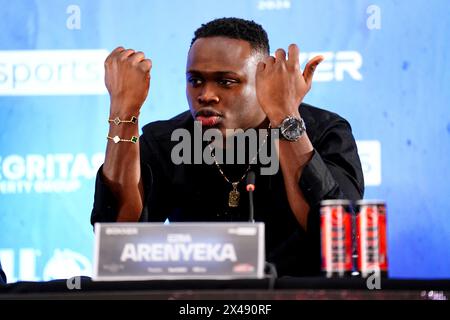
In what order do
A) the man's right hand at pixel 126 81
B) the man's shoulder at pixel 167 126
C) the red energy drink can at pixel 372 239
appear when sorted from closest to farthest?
the red energy drink can at pixel 372 239, the man's right hand at pixel 126 81, the man's shoulder at pixel 167 126

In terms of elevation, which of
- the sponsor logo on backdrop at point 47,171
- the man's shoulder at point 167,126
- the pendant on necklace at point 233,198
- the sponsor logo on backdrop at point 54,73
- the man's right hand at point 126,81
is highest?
the sponsor logo on backdrop at point 54,73

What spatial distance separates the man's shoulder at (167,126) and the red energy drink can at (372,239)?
121 cm

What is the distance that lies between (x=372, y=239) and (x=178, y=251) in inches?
15.1

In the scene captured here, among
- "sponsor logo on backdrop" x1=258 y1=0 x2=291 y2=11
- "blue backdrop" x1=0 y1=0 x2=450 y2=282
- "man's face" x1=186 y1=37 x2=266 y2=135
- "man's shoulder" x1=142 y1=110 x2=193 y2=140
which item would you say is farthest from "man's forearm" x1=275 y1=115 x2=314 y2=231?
"sponsor logo on backdrop" x1=258 y1=0 x2=291 y2=11

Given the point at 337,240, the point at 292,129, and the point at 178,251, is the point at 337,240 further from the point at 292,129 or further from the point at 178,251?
the point at 292,129

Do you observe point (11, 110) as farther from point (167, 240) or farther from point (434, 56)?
point (167, 240)

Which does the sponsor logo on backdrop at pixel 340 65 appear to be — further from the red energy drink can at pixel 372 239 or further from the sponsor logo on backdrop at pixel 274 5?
the red energy drink can at pixel 372 239

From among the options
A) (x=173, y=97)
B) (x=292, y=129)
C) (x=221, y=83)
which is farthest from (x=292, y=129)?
(x=173, y=97)

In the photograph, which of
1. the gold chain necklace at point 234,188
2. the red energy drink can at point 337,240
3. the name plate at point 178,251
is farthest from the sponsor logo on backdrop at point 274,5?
the name plate at point 178,251

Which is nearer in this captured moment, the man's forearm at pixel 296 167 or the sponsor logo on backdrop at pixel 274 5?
the man's forearm at pixel 296 167

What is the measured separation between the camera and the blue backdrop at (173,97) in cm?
328

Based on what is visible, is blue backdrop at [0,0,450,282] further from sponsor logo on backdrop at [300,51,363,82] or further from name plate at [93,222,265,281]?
name plate at [93,222,265,281]

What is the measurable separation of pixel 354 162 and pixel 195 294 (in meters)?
1.23
